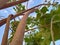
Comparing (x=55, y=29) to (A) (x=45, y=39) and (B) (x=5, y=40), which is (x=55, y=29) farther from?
(B) (x=5, y=40)

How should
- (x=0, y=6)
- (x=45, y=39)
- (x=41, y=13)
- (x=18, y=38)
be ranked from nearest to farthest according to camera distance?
(x=18, y=38), (x=0, y=6), (x=45, y=39), (x=41, y=13)

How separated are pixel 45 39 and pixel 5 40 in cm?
40

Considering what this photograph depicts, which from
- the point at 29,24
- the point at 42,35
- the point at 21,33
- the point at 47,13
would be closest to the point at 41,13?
the point at 47,13

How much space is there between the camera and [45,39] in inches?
25.8

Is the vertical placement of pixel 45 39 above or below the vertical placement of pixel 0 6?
below

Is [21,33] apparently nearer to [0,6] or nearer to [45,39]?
[0,6]

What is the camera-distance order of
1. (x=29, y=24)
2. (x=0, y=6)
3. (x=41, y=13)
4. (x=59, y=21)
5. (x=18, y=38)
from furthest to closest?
(x=29, y=24) → (x=41, y=13) → (x=59, y=21) → (x=0, y=6) → (x=18, y=38)

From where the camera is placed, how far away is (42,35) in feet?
2.19

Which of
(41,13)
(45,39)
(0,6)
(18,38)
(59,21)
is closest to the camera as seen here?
(18,38)

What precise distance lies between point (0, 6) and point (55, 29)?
26cm

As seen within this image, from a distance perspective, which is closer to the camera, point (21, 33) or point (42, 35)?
point (21, 33)

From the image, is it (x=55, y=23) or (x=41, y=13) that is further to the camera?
(x=41, y=13)

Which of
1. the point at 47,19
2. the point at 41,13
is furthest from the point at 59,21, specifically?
the point at 41,13

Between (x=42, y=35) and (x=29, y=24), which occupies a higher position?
(x=29, y=24)
